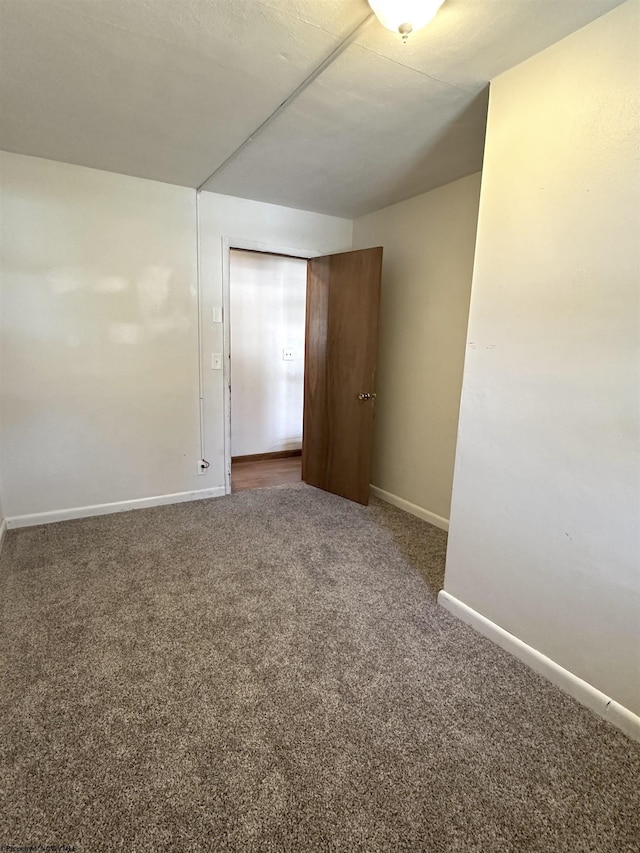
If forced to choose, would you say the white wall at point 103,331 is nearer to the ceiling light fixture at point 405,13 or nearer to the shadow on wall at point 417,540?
the shadow on wall at point 417,540

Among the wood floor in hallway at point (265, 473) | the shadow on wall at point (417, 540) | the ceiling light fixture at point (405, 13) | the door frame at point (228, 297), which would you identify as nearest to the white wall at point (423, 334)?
the shadow on wall at point (417, 540)

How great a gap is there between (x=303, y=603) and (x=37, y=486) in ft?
7.06

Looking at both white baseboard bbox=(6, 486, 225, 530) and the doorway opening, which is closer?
white baseboard bbox=(6, 486, 225, 530)

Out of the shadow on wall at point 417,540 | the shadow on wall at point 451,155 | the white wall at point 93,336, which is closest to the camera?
the shadow on wall at point 451,155

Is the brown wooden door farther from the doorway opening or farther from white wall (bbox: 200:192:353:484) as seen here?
the doorway opening

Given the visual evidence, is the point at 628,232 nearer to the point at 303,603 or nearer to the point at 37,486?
the point at 303,603

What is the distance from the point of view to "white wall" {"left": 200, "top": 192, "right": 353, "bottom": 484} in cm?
326

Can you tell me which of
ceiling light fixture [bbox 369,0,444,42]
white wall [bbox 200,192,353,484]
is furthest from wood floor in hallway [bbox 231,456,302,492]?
ceiling light fixture [bbox 369,0,444,42]

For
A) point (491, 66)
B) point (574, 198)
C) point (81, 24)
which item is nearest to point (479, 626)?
point (574, 198)

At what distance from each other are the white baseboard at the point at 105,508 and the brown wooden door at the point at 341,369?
1.02 m

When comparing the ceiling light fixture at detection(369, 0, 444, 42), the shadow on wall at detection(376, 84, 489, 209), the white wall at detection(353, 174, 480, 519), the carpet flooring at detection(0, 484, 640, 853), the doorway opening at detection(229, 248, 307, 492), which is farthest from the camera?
the doorway opening at detection(229, 248, 307, 492)

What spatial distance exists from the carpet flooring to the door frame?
1.30m

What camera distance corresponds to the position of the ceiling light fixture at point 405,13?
4.15 feet

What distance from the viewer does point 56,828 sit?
→ 3.68ft
